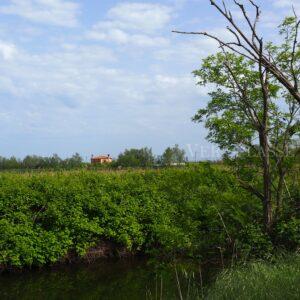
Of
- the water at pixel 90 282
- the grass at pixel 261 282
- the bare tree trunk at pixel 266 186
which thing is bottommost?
the water at pixel 90 282

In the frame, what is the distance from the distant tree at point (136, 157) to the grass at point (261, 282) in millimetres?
21311

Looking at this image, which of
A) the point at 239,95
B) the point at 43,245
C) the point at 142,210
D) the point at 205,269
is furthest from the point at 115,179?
the point at 239,95

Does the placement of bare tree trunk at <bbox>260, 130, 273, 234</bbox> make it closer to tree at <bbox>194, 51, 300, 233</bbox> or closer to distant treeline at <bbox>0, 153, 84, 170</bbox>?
tree at <bbox>194, 51, 300, 233</bbox>

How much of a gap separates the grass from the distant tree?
839 inches

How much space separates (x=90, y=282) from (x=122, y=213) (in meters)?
2.58

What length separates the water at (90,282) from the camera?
9.99 m

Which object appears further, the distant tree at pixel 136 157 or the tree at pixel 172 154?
the distant tree at pixel 136 157

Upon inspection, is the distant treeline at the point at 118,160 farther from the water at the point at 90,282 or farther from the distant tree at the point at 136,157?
the water at the point at 90,282

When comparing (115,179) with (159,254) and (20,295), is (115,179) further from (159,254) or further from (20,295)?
(159,254)

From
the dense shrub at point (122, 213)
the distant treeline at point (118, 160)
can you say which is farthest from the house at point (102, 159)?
the dense shrub at point (122, 213)

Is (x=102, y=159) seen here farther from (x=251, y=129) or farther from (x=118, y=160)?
(x=251, y=129)

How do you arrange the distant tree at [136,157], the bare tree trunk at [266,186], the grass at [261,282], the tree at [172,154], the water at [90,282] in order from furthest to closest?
the distant tree at [136,157] < the tree at [172,154] < the water at [90,282] < the bare tree trunk at [266,186] < the grass at [261,282]

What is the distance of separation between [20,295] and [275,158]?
576 centimetres

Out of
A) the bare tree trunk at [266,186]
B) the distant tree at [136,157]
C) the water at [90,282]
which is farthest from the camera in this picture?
the distant tree at [136,157]
